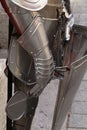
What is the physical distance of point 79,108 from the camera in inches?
123

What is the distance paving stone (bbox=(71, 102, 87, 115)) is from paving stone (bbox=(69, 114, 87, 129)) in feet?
0.16

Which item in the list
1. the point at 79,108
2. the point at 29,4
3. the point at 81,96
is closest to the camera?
the point at 29,4

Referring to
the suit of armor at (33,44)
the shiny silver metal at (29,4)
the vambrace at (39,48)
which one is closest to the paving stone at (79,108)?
the suit of armor at (33,44)

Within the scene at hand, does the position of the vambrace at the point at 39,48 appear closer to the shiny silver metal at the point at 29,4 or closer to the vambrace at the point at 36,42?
the vambrace at the point at 36,42

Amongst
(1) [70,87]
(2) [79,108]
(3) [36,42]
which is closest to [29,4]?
(3) [36,42]

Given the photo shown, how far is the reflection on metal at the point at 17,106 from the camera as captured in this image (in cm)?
183

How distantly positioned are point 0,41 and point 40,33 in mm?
2204

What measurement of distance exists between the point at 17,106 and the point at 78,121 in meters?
1.17

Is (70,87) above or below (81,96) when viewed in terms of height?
above

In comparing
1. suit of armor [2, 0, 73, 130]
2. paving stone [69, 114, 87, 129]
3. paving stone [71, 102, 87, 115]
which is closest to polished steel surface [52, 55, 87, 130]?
suit of armor [2, 0, 73, 130]

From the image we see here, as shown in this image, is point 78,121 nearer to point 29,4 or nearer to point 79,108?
point 79,108

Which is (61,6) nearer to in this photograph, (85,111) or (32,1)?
(32,1)

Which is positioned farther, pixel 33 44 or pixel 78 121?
pixel 78 121

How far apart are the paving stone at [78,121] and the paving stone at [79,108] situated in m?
0.05
